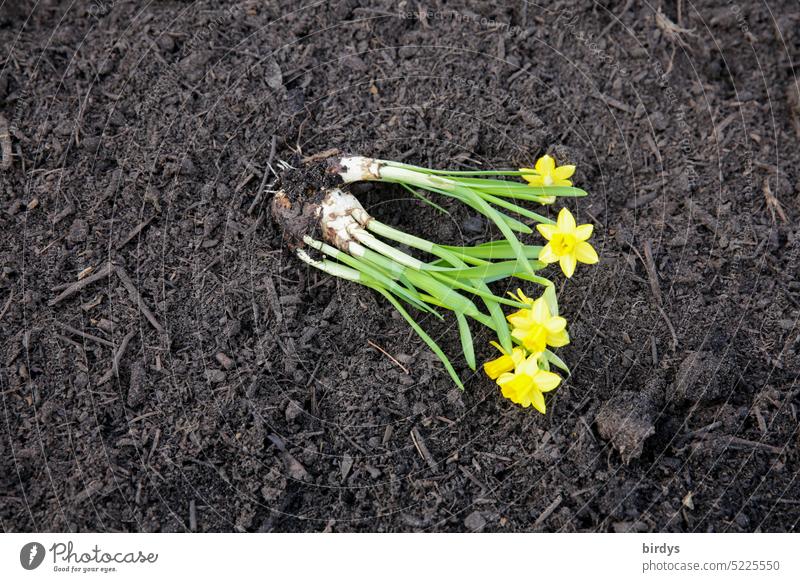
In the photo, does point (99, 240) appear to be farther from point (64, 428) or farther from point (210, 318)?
point (64, 428)

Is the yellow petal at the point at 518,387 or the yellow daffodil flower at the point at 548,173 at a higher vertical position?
the yellow daffodil flower at the point at 548,173

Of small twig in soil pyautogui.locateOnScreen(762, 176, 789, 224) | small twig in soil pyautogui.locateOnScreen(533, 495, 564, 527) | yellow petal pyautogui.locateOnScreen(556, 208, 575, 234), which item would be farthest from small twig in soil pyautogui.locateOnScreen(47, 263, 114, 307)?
small twig in soil pyautogui.locateOnScreen(762, 176, 789, 224)

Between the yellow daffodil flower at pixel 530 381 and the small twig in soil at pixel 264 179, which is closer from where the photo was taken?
the yellow daffodil flower at pixel 530 381

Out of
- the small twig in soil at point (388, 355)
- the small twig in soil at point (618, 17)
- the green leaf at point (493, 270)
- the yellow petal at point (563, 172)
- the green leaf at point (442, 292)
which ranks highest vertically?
the small twig in soil at point (618, 17)

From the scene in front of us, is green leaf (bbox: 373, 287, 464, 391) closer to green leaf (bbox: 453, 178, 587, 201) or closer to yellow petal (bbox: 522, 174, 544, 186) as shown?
green leaf (bbox: 453, 178, 587, 201)

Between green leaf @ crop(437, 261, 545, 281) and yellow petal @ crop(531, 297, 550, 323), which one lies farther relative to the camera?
green leaf @ crop(437, 261, 545, 281)

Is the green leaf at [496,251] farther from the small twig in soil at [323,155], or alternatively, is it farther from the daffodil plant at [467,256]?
the small twig in soil at [323,155]
